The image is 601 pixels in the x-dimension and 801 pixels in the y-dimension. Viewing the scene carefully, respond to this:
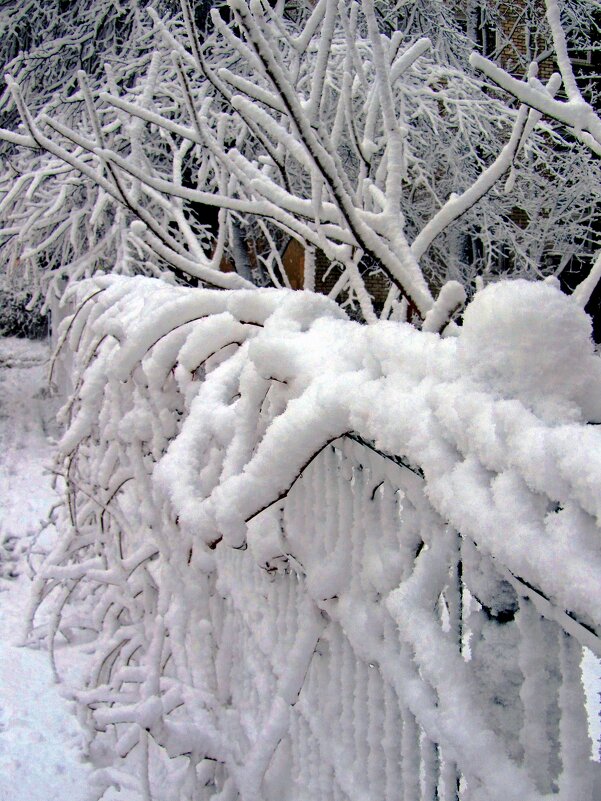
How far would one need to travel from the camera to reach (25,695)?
11.9 ft

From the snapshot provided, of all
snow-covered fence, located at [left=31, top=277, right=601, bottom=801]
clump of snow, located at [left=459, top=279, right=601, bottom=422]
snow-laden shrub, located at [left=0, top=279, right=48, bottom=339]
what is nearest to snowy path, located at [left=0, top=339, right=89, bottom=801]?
snow-covered fence, located at [left=31, top=277, right=601, bottom=801]

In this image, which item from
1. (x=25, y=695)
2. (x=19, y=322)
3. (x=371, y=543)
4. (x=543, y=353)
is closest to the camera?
(x=543, y=353)

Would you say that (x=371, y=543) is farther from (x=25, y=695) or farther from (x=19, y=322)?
(x=19, y=322)

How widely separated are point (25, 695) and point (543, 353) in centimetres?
365

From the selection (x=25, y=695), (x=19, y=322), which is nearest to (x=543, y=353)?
(x=25, y=695)

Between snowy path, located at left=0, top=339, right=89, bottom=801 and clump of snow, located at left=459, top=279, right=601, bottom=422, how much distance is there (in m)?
2.80

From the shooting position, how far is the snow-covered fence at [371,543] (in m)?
0.74

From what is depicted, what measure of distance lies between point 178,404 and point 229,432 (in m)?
0.59

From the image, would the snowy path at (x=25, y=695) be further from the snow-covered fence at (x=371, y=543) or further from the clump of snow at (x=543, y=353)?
the clump of snow at (x=543, y=353)

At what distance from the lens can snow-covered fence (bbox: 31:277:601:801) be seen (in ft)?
2.44

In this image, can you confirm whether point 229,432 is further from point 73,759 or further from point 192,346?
point 73,759

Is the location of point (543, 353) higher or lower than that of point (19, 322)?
higher

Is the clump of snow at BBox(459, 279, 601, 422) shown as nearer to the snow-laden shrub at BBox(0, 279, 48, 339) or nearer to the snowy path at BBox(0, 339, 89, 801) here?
the snowy path at BBox(0, 339, 89, 801)

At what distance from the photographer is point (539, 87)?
1532 millimetres
